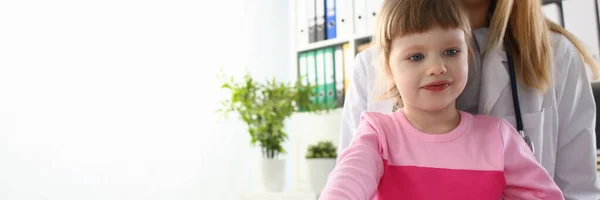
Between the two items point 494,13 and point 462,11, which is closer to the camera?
point 462,11

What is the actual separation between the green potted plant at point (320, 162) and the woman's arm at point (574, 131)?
1.45 meters

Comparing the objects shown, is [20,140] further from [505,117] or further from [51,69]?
[505,117]

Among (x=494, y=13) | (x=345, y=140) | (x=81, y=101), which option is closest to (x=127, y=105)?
(x=81, y=101)

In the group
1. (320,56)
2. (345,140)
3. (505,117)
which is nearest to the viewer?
(505,117)

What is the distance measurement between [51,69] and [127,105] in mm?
394

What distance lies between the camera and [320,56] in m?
2.89

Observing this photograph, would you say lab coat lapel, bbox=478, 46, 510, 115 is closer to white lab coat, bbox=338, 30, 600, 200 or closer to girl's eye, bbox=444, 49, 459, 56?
white lab coat, bbox=338, 30, 600, 200

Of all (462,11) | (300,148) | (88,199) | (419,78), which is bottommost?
(88,199)

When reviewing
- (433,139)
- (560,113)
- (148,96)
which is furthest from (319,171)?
(433,139)

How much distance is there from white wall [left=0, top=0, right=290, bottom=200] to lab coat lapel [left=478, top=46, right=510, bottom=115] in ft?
6.79

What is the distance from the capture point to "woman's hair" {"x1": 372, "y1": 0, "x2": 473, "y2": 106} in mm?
963

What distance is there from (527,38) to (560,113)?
0.19 m

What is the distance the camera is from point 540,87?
1121 mm

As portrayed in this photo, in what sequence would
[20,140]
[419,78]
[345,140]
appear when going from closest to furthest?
[419,78] < [345,140] < [20,140]
